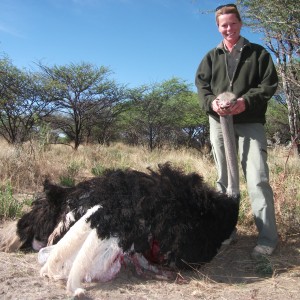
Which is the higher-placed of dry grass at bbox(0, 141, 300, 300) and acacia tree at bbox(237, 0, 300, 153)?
acacia tree at bbox(237, 0, 300, 153)

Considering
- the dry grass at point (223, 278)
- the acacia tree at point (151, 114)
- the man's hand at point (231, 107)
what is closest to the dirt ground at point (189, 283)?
the dry grass at point (223, 278)

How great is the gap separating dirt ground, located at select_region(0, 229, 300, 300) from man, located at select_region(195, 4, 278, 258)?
22cm

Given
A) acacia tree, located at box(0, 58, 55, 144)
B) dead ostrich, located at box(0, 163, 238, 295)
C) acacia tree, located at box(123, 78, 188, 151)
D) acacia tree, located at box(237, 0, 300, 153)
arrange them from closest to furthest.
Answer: dead ostrich, located at box(0, 163, 238, 295) → acacia tree, located at box(237, 0, 300, 153) → acacia tree, located at box(0, 58, 55, 144) → acacia tree, located at box(123, 78, 188, 151)

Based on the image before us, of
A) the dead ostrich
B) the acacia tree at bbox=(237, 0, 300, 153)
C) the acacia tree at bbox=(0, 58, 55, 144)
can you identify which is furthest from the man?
the acacia tree at bbox=(0, 58, 55, 144)

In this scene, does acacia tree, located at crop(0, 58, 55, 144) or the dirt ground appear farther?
acacia tree, located at crop(0, 58, 55, 144)

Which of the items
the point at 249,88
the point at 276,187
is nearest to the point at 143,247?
the point at 249,88

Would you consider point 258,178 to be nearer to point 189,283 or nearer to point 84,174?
point 189,283

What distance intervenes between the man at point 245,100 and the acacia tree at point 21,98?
10.7 m

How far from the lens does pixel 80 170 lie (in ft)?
22.3

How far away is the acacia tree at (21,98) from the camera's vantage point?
1346 centimetres

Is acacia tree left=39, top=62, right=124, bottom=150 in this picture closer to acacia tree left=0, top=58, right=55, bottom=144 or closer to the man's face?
acacia tree left=0, top=58, right=55, bottom=144

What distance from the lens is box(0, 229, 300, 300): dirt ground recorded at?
2322 millimetres

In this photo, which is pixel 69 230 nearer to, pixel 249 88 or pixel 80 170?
pixel 249 88

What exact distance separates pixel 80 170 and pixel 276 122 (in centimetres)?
1440
